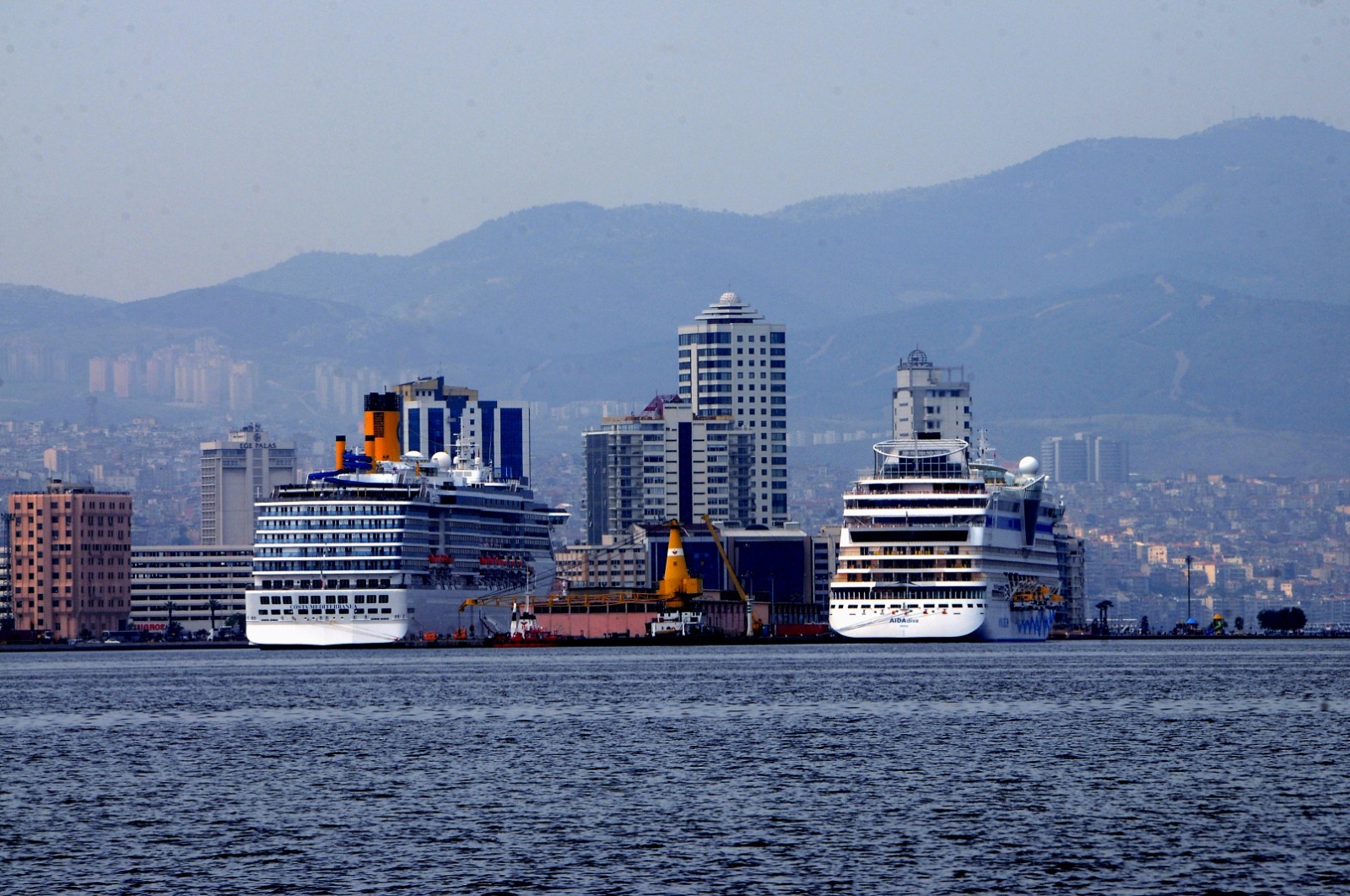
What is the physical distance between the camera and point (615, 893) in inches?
1645

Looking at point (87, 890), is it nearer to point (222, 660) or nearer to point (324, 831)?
point (324, 831)

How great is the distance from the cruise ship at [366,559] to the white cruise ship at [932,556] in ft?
101

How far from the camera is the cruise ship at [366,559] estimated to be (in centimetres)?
17038

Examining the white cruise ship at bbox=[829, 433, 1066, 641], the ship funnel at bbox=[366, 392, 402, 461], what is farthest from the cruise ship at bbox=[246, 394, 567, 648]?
the white cruise ship at bbox=[829, 433, 1066, 641]

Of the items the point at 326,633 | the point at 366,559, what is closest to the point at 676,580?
the point at 366,559

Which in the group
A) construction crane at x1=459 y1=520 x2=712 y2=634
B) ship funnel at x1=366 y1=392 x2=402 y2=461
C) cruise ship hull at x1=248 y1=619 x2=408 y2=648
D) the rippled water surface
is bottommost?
the rippled water surface

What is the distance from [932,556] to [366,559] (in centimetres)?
4094

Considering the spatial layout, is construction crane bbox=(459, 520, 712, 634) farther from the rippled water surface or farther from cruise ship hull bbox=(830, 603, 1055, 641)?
the rippled water surface

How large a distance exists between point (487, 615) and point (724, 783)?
124m

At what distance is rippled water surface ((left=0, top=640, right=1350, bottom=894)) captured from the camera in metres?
44.0

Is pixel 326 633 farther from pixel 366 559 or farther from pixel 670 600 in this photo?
pixel 670 600

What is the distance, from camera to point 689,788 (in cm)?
5722

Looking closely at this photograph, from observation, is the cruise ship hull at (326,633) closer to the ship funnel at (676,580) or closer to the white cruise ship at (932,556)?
the ship funnel at (676,580)

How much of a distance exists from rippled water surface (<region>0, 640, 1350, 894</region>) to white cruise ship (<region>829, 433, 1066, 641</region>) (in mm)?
53331
